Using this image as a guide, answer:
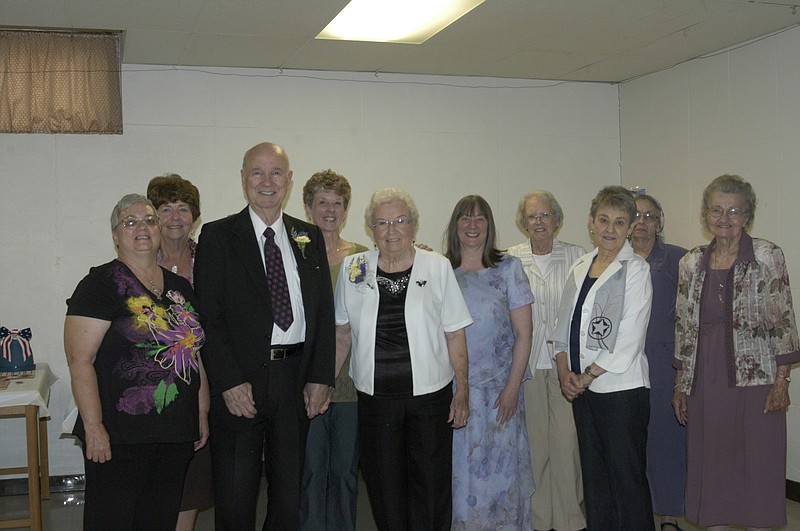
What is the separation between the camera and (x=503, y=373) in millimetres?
3820

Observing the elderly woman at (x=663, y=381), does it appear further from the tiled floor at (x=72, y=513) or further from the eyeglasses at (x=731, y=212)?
the eyeglasses at (x=731, y=212)

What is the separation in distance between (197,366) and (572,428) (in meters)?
2.14

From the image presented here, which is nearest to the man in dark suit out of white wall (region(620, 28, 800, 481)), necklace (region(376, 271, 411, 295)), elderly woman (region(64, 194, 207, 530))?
elderly woman (region(64, 194, 207, 530))

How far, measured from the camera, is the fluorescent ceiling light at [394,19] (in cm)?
475

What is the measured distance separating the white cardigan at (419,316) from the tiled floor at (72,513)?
161 centimetres

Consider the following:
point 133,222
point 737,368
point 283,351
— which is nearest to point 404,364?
point 283,351

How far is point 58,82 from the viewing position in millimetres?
5492

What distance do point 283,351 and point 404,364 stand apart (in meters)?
0.54

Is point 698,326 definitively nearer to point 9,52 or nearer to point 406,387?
point 406,387

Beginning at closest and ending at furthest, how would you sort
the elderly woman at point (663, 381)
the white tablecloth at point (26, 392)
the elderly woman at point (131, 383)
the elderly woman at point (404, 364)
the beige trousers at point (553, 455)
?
the elderly woman at point (131, 383) < the elderly woman at point (404, 364) < the elderly woman at point (663, 381) < the beige trousers at point (553, 455) < the white tablecloth at point (26, 392)

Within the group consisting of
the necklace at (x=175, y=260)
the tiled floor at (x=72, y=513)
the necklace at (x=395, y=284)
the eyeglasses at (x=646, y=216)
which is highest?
the eyeglasses at (x=646, y=216)

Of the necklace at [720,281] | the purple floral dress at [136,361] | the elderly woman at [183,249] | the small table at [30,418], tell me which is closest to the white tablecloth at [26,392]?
the small table at [30,418]

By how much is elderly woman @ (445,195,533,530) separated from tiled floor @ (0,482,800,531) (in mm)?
1117

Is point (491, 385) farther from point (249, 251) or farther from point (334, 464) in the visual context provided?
point (249, 251)
